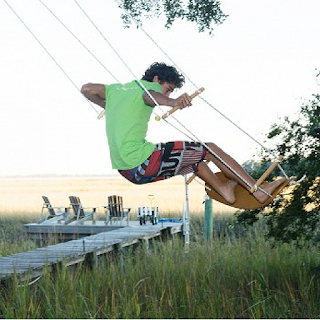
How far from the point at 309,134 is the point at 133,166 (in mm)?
2657

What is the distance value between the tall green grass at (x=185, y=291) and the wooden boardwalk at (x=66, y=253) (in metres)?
0.14

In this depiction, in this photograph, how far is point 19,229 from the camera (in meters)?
15.7

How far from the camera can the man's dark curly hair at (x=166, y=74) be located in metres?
5.08

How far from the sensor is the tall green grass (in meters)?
6.04

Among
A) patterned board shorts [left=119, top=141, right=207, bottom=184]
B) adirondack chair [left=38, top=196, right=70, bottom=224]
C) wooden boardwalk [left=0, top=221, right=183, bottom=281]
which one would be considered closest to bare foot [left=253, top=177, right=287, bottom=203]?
patterned board shorts [left=119, top=141, right=207, bottom=184]

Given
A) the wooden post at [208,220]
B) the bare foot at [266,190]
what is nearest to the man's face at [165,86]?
the bare foot at [266,190]

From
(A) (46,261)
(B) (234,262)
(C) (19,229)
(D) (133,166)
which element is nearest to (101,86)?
(D) (133,166)

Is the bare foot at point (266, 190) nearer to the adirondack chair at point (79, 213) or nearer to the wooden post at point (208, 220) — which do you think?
the wooden post at point (208, 220)

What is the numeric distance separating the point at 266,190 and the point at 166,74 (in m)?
1.23

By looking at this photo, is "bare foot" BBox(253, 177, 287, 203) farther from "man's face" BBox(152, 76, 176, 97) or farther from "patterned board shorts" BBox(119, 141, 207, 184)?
"man's face" BBox(152, 76, 176, 97)

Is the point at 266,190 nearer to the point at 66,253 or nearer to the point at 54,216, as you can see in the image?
the point at 66,253

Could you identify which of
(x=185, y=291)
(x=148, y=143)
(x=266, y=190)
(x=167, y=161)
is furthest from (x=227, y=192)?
(x=185, y=291)

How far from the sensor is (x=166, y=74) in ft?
16.7

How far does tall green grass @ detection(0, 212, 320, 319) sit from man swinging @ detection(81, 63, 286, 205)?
1061 millimetres
